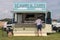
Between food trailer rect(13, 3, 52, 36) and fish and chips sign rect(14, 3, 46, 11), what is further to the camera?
fish and chips sign rect(14, 3, 46, 11)

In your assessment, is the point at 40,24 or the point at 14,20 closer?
the point at 40,24

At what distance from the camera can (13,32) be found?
75.5 ft

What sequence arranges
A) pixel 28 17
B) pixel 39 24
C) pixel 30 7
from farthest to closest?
pixel 28 17 → pixel 30 7 → pixel 39 24

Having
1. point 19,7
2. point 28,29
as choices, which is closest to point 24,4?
point 19,7

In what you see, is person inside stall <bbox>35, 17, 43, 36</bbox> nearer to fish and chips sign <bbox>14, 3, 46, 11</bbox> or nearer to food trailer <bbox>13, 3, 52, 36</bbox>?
food trailer <bbox>13, 3, 52, 36</bbox>

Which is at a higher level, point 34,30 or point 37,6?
point 37,6

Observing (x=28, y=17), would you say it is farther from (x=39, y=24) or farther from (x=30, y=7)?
(x=39, y=24)

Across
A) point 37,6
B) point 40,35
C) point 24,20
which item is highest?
point 37,6

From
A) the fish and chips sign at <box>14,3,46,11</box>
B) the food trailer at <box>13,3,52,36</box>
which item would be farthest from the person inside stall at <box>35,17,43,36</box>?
the fish and chips sign at <box>14,3,46,11</box>

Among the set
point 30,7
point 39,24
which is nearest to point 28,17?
point 30,7

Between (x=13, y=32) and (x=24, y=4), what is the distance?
318cm

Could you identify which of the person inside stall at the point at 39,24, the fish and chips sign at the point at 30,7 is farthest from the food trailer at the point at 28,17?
the person inside stall at the point at 39,24

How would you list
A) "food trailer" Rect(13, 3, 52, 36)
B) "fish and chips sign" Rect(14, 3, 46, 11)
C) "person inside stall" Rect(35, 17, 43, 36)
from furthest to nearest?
"fish and chips sign" Rect(14, 3, 46, 11) → "food trailer" Rect(13, 3, 52, 36) → "person inside stall" Rect(35, 17, 43, 36)

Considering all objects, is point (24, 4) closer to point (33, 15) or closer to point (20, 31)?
point (33, 15)
